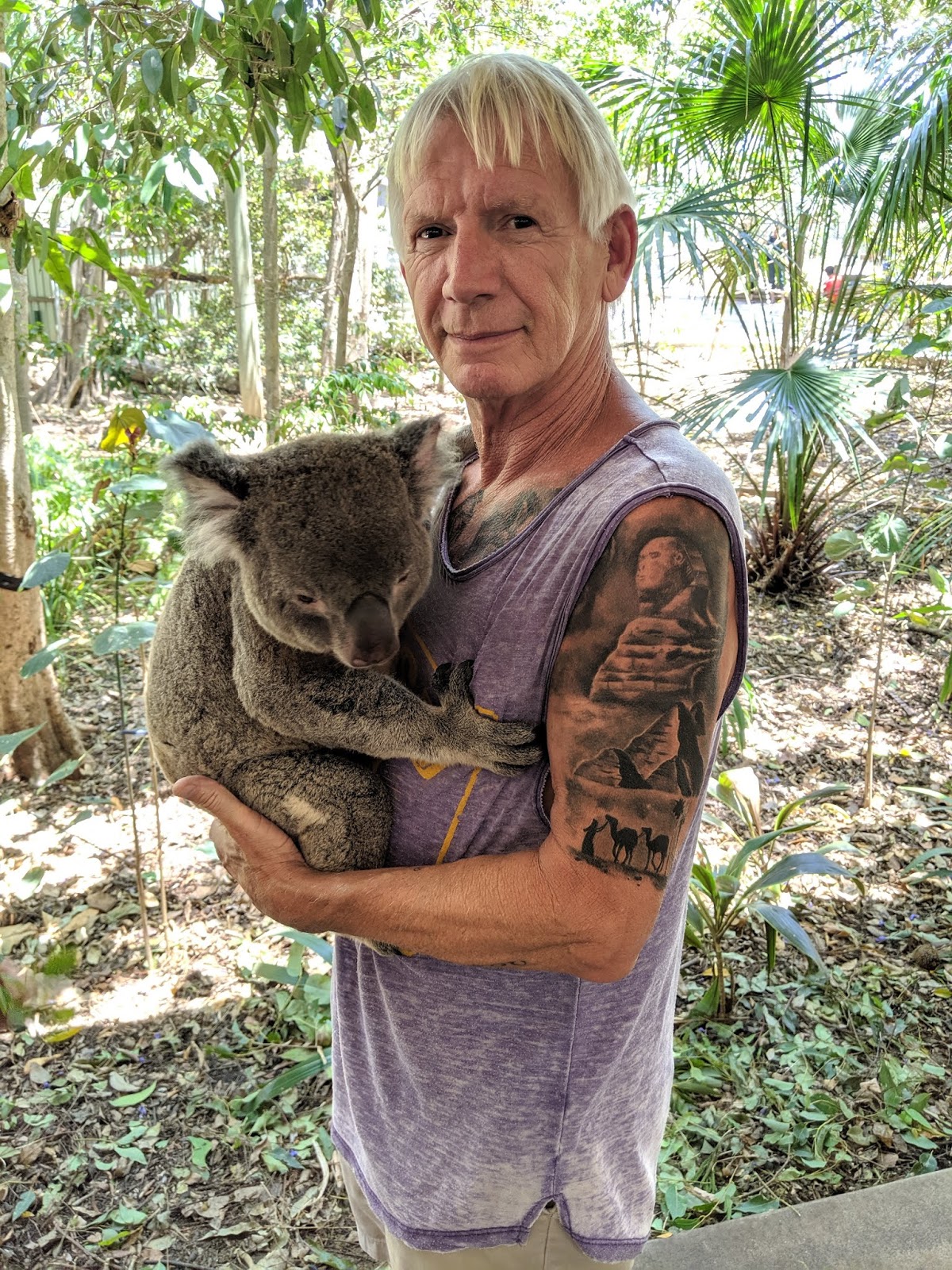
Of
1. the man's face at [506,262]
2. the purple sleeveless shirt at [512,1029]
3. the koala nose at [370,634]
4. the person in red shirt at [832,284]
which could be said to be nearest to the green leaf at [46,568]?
the koala nose at [370,634]

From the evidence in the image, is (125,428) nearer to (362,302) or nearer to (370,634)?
(370,634)

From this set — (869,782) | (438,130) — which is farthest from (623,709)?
(869,782)

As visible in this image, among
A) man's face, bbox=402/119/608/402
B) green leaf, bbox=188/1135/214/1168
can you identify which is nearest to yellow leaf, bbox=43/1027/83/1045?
green leaf, bbox=188/1135/214/1168

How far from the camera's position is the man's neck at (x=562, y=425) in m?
1.43

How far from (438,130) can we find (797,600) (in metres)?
5.56

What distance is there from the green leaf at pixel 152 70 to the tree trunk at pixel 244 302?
8.05 m

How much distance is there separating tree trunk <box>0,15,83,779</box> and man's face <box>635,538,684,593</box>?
11.6ft

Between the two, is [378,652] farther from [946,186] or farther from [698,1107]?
[946,186]

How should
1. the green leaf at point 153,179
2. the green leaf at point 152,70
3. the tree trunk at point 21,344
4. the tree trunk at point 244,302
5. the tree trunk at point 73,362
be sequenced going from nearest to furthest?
the green leaf at point 152,70, the green leaf at point 153,179, the tree trunk at point 21,344, the tree trunk at point 244,302, the tree trunk at point 73,362

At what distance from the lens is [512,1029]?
4.59 feet

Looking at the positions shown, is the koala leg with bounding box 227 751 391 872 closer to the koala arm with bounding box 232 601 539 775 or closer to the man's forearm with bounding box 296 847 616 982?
the koala arm with bounding box 232 601 539 775

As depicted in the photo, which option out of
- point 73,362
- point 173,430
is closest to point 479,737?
point 173,430

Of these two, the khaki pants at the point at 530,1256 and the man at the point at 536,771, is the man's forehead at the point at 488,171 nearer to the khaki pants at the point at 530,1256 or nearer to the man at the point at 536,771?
the man at the point at 536,771

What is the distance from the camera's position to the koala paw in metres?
1.35
